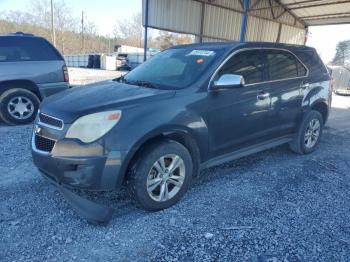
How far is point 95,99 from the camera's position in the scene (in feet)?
10.0

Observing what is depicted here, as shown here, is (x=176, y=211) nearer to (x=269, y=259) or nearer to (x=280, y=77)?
(x=269, y=259)

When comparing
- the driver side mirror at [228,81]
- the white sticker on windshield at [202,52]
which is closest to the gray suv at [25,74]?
the white sticker on windshield at [202,52]

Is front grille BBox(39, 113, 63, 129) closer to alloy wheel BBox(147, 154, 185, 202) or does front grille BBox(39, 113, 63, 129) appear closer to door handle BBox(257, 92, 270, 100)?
alloy wheel BBox(147, 154, 185, 202)

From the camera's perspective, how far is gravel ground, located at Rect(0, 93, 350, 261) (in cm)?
261

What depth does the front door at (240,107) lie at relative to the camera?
3547mm

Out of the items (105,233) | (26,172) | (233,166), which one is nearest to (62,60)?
(26,172)

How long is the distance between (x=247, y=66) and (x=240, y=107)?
626mm

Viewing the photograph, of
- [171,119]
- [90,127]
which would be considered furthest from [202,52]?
[90,127]

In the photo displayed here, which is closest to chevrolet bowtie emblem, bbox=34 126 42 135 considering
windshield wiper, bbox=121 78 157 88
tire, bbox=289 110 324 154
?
windshield wiper, bbox=121 78 157 88

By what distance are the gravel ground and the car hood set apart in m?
1.08

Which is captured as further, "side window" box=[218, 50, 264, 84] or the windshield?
"side window" box=[218, 50, 264, 84]

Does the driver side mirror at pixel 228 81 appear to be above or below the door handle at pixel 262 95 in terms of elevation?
above

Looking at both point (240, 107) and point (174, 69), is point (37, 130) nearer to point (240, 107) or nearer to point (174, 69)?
point (174, 69)

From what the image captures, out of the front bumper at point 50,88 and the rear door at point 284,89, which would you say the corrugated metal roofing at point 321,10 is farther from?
the front bumper at point 50,88
